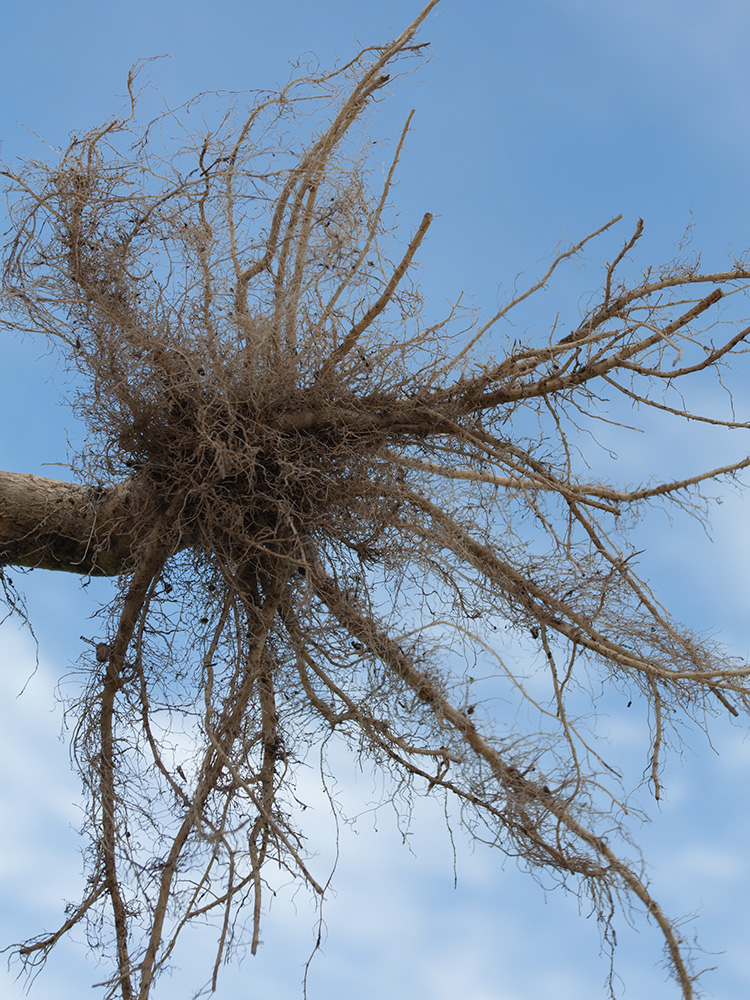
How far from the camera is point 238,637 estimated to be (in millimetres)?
1877

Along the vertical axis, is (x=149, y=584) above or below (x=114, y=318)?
below

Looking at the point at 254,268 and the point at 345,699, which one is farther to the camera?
the point at 254,268

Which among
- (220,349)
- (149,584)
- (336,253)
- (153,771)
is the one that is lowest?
(153,771)

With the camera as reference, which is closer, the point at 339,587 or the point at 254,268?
the point at 339,587

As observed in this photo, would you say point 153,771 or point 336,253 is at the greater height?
point 336,253

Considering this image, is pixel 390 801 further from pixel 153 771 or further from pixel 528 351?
pixel 528 351

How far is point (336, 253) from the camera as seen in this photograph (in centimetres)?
198

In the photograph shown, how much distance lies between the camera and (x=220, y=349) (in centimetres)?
186

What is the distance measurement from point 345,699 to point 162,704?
36 centimetres

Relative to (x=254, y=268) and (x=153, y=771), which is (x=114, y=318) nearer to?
(x=254, y=268)

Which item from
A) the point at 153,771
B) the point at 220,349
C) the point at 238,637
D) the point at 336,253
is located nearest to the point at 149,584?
the point at 238,637

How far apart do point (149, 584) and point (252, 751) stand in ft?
1.28

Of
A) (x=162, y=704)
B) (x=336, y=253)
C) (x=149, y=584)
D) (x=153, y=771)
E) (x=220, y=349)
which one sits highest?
(x=336, y=253)

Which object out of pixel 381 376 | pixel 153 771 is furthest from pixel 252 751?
pixel 381 376
